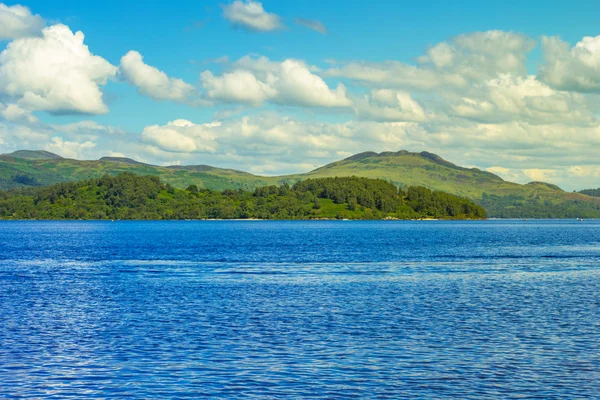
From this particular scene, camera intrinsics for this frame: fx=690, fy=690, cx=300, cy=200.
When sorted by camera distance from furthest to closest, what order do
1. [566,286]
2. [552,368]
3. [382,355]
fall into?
[566,286]
[382,355]
[552,368]

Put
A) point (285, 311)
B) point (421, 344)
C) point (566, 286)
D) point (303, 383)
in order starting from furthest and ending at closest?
1. point (566, 286)
2. point (285, 311)
3. point (421, 344)
4. point (303, 383)

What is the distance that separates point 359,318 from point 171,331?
14.0 m

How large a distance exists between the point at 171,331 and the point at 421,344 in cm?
1631

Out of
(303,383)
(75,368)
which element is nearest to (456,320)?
(303,383)

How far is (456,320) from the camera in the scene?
49781 mm

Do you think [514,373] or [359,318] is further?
[359,318]

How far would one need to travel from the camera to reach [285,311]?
179ft

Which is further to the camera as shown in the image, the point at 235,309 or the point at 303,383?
the point at 235,309

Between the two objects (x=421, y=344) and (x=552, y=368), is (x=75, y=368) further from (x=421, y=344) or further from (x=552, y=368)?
(x=552, y=368)

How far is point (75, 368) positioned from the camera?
3491 cm

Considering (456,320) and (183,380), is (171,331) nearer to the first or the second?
(183,380)

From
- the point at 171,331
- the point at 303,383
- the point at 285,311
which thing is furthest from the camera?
the point at 285,311

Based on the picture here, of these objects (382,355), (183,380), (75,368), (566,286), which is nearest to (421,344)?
(382,355)

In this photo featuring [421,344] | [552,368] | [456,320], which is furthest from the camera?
[456,320]
